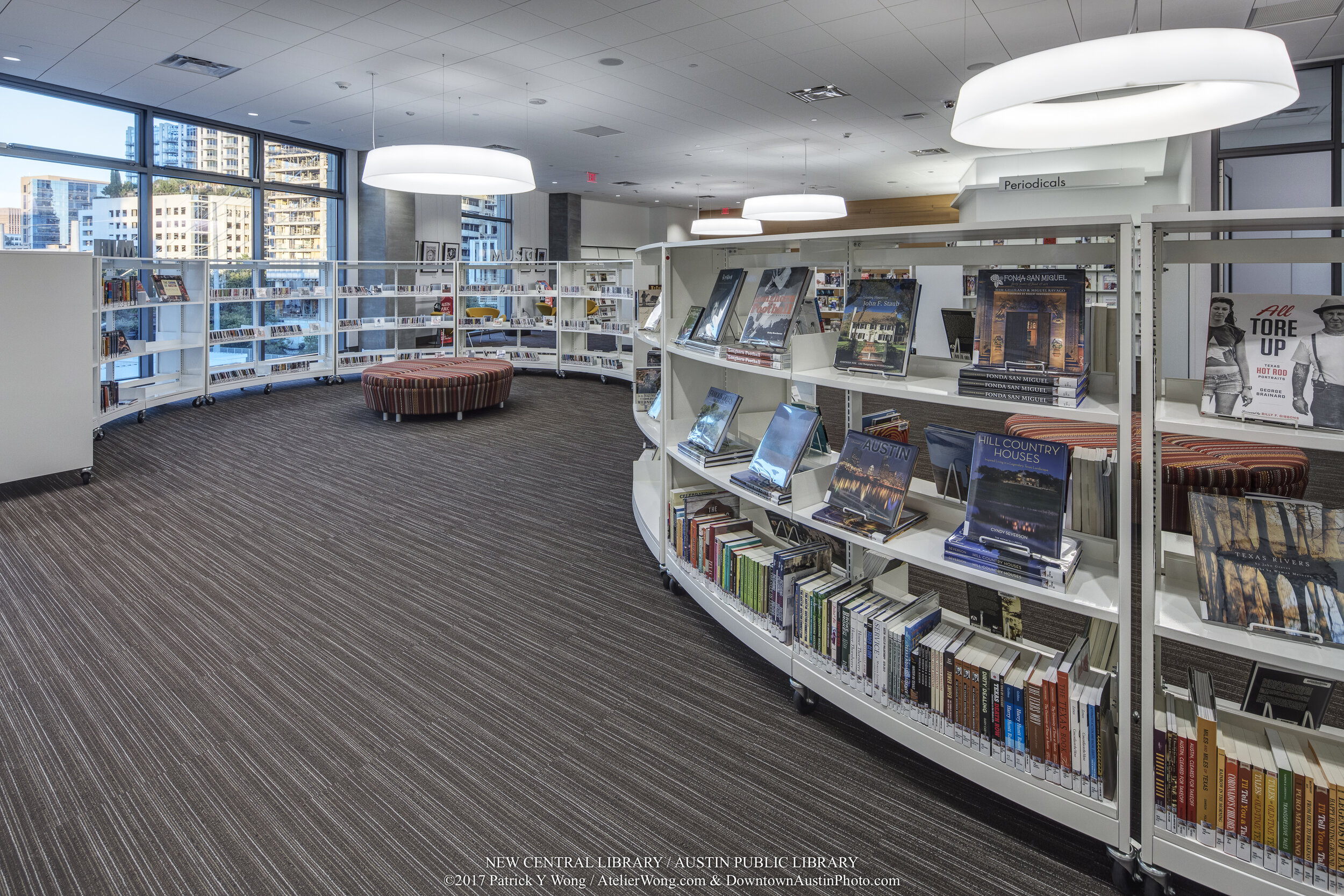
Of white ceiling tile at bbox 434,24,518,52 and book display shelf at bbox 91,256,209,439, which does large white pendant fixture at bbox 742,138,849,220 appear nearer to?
white ceiling tile at bbox 434,24,518,52

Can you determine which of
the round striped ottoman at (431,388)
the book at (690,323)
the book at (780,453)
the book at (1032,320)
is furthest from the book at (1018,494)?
the round striped ottoman at (431,388)

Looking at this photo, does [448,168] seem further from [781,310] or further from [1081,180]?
[1081,180]

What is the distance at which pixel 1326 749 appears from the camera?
1.65 meters

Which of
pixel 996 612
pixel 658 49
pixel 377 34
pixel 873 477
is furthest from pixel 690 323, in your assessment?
pixel 377 34

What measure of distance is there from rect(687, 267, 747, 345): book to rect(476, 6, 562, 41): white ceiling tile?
4.33 meters

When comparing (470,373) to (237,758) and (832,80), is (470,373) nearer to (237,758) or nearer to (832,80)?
(832,80)

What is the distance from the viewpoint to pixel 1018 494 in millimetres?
2006

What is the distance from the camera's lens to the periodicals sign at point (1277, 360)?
157 cm

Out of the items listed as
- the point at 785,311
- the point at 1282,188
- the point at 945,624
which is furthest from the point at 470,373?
the point at 1282,188

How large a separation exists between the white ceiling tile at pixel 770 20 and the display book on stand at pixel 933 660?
496 centimetres

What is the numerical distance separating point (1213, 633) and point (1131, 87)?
2.39 m

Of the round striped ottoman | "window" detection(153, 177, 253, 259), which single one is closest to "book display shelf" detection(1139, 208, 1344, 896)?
the round striped ottoman

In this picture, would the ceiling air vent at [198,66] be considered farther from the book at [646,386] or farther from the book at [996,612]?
the book at [996,612]

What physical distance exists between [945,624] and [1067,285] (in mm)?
1024
